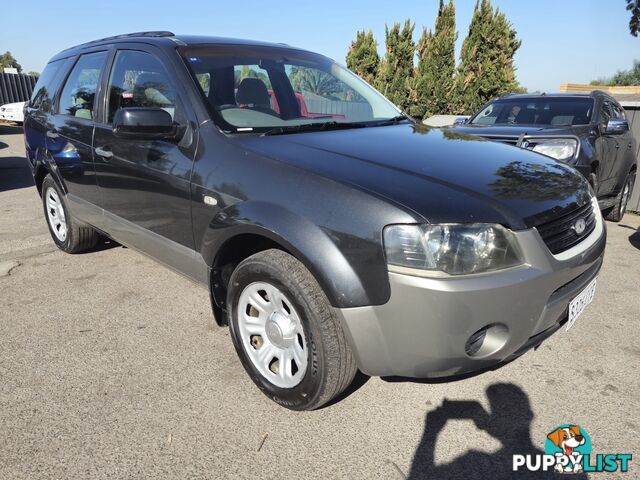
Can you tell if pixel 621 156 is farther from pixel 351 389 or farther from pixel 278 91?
pixel 351 389

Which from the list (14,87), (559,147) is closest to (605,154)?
(559,147)

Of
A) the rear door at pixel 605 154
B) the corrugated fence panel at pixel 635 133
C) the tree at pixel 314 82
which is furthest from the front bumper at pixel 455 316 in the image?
the corrugated fence panel at pixel 635 133

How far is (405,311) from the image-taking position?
1830 millimetres

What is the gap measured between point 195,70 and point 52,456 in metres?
2.06

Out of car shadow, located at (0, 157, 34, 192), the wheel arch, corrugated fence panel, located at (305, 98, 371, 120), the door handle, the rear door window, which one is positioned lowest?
car shadow, located at (0, 157, 34, 192)

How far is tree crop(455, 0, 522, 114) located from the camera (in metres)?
13.7

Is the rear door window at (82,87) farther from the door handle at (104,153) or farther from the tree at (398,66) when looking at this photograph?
the tree at (398,66)

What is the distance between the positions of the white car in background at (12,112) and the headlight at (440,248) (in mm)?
19889

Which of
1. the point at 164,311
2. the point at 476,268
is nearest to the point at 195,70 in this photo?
the point at 164,311

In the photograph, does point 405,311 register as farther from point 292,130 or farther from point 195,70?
point 195,70

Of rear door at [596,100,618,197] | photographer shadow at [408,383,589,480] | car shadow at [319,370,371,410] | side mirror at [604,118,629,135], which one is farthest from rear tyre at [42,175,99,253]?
side mirror at [604,118,629,135]

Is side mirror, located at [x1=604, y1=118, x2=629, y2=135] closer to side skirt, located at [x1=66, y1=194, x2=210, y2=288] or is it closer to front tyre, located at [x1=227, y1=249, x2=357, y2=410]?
front tyre, located at [x1=227, y1=249, x2=357, y2=410]

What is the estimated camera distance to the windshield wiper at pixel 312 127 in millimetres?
2575

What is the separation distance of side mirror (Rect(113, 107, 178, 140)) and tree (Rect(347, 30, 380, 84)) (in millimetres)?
14263
